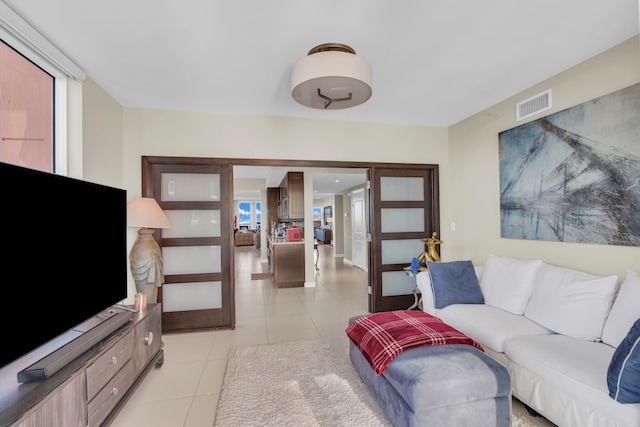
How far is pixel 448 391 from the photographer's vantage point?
1692 mm

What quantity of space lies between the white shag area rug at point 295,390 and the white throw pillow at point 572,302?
798 millimetres

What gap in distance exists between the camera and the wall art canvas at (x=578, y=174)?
2277 mm

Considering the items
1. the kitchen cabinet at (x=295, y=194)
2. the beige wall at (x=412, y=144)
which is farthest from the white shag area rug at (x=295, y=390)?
the kitchen cabinet at (x=295, y=194)

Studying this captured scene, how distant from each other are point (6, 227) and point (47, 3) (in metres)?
1.52

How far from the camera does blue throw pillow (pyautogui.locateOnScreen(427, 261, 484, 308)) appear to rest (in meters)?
→ 3.03

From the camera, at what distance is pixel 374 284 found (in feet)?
13.8

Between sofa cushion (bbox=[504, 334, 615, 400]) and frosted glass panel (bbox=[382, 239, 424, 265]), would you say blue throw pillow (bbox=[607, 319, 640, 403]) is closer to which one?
sofa cushion (bbox=[504, 334, 615, 400])

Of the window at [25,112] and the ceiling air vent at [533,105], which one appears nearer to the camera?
the window at [25,112]

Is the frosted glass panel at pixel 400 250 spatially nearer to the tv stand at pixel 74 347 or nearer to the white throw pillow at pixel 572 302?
the white throw pillow at pixel 572 302

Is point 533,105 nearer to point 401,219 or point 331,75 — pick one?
point 401,219

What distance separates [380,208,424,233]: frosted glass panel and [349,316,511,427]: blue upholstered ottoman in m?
2.54

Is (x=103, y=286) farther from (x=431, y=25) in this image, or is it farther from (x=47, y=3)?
(x=431, y=25)

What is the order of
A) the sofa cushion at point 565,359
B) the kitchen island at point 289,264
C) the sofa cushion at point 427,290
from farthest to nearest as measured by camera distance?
the kitchen island at point 289,264 → the sofa cushion at point 427,290 → the sofa cushion at point 565,359

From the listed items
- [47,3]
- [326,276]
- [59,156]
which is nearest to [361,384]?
[59,156]
